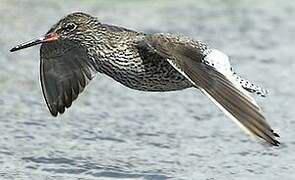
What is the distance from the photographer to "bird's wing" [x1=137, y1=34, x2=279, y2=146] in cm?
736

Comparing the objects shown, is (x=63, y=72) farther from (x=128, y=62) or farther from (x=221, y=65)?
(x=221, y=65)

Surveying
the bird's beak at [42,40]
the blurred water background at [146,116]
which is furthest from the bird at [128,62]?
the blurred water background at [146,116]

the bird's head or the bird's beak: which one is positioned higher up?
the bird's head

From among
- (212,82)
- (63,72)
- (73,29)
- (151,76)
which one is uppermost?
(73,29)

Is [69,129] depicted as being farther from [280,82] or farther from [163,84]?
[280,82]

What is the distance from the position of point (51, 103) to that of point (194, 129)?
1.53m

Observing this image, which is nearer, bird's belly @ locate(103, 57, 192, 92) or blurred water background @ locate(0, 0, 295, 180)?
bird's belly @ locate(103, 57, 192, 92)

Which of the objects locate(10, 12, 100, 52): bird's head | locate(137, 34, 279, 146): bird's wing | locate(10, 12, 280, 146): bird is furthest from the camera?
locate(10, 12, 100, 52): bird's head

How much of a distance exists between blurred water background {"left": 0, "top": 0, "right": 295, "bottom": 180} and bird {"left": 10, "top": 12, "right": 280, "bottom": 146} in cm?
59

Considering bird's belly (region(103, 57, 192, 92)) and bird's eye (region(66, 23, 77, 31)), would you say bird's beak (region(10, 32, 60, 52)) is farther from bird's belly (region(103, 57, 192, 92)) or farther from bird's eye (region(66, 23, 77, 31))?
bird's belly (region(103, 57, 192, 92))

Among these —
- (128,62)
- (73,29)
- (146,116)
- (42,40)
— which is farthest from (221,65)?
(146,116)

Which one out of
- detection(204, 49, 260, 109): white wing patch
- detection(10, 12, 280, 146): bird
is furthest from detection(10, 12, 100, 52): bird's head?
detection(204, 49, 260, 109): white wing patch

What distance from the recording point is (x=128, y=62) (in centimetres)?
873

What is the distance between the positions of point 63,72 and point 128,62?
2.09ft
